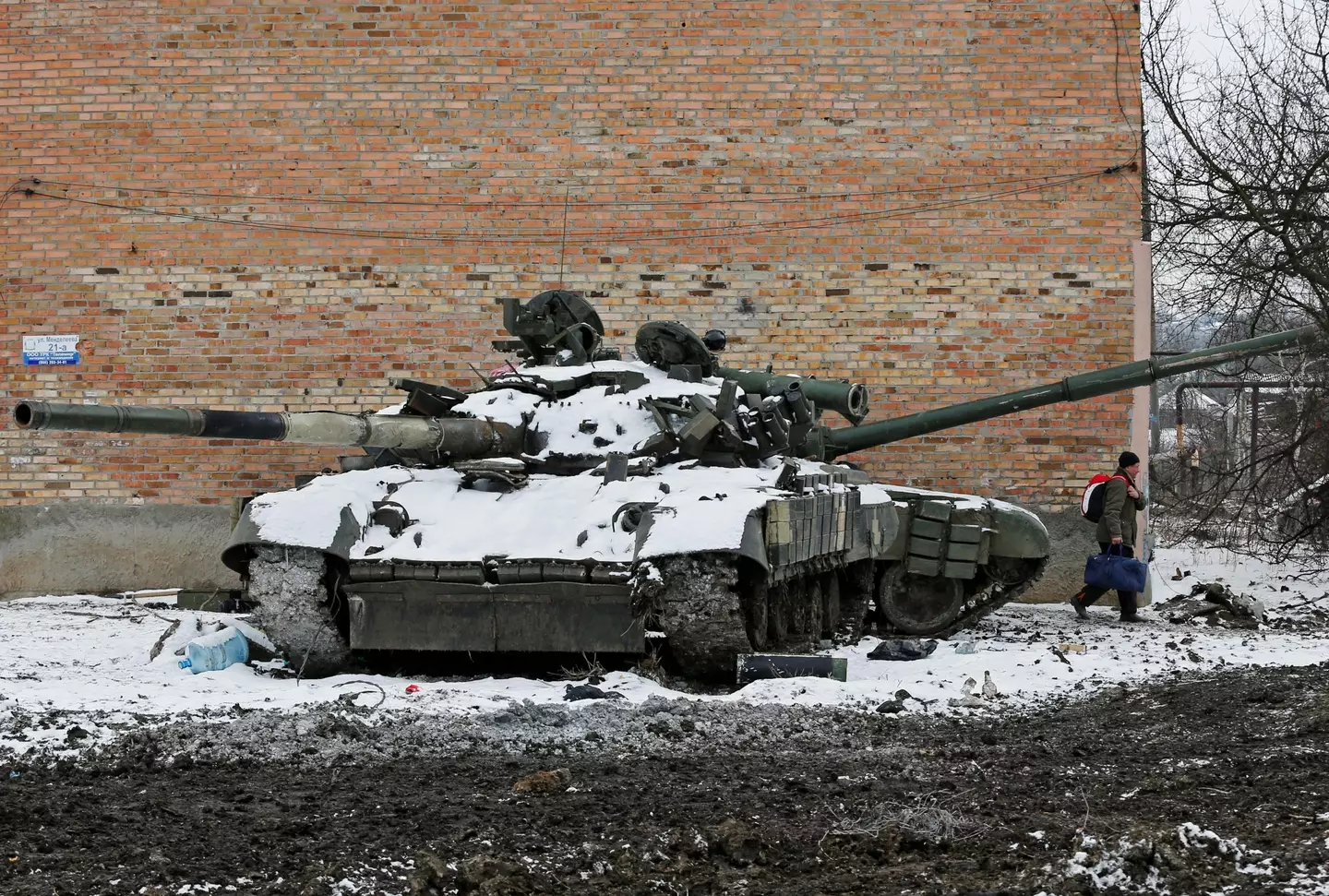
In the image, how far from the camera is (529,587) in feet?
25.7

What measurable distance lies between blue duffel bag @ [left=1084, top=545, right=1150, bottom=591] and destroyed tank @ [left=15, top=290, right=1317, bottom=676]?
1980mm

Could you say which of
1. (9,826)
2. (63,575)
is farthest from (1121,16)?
(9,826)

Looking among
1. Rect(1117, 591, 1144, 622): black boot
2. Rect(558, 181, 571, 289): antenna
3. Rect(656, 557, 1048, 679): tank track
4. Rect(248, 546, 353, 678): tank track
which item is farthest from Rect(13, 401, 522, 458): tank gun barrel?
Rect(1117, 591, 1144, 622): black boot

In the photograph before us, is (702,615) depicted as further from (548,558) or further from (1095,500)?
(1095,500)

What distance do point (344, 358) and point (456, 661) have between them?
5073 mm

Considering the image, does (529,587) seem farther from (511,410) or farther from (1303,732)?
(1303,732)

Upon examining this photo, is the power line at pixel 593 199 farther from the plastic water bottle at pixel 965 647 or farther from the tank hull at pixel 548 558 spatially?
the tank hull at pixel 548 558

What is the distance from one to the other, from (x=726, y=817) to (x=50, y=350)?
392 inches

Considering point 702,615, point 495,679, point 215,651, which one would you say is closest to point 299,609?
point 215,651

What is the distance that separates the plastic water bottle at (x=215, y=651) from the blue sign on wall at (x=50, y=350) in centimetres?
525

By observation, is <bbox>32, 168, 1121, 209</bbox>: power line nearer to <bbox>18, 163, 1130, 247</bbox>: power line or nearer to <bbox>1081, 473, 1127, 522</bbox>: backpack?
<bbox>18, 163, 1130, 247</bbox>: power line

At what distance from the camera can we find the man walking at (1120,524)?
11.6 m

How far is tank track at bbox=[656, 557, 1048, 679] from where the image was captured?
7.67 meters

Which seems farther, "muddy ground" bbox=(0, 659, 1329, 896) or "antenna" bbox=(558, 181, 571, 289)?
"antenna" bbox=(558, 181, 571, 289)
